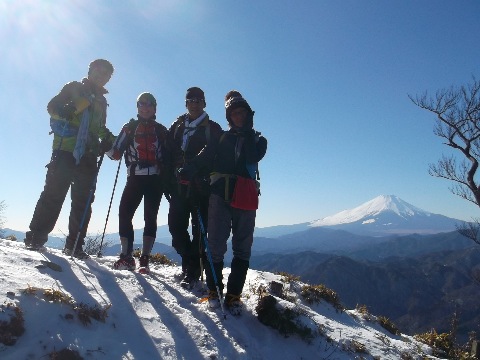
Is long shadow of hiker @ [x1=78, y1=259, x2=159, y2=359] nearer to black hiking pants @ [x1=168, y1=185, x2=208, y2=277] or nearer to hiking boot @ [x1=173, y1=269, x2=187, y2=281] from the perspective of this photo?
black hiking pants @ [x1=168, y1=185, x2=208, y2=277]

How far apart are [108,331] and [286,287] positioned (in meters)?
4.95

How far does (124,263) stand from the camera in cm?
661

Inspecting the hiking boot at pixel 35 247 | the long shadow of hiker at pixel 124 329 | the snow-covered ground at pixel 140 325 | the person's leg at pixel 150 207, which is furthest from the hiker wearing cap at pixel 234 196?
the hiking boot at pixel 35 247

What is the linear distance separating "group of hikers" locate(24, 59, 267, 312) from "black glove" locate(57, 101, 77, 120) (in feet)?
0.06

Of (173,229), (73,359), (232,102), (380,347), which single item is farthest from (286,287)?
(73,359)

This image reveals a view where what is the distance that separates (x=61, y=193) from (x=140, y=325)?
3325 millimetres

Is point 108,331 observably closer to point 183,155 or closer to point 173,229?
point 173,229

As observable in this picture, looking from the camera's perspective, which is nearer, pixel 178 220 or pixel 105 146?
pixel 178 220

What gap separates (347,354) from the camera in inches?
204

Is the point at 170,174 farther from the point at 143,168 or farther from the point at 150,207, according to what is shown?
the point at 150,207

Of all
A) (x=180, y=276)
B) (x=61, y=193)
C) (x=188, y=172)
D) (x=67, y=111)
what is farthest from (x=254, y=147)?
(x=61, y=193)

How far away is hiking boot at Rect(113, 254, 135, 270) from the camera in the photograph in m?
6.53

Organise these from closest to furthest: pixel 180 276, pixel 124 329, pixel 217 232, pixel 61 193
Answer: pixel 124 329
pixel 217 232
pixel 61 193
pixel 180 276

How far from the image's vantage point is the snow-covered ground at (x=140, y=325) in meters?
3.58
